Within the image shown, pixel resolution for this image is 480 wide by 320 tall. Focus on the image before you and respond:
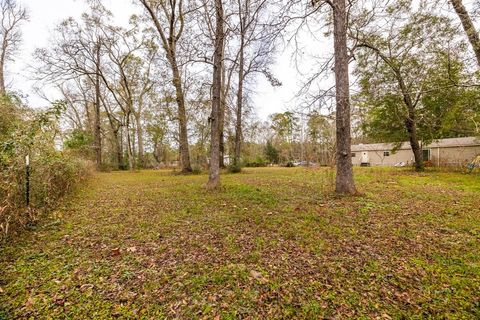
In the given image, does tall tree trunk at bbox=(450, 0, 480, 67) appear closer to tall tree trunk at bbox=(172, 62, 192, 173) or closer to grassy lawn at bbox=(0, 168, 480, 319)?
grassy lawn at bbox=(0, 168, 480, 319)

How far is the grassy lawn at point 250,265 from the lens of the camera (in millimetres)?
1741

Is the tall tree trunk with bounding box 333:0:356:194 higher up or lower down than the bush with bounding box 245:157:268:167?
higher up

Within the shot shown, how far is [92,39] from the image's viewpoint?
1570cm

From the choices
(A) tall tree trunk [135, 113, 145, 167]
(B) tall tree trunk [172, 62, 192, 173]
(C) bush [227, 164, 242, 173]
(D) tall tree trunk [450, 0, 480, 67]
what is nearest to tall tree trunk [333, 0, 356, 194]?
(D) tall tree trunk [450, 0, 480, 67]

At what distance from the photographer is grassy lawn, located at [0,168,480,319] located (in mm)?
1741

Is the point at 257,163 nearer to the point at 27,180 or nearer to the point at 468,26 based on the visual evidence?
the point at 468,26

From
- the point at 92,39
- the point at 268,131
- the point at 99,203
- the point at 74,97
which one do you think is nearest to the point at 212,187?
the point at 99,203

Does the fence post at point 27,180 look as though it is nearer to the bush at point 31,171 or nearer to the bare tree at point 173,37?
the bush at point 31,171

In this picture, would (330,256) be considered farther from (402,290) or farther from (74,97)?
(74,97)

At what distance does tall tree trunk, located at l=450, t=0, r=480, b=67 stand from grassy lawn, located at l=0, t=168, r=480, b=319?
3463 millimetres

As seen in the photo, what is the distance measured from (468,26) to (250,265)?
6639mm

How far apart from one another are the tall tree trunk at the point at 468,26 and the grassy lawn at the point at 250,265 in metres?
3.46

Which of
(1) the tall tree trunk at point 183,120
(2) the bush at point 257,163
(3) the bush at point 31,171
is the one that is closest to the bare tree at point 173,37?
(1) the tall tree trunk at point 183,120

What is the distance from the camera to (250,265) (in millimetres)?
2332
